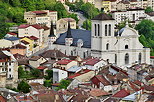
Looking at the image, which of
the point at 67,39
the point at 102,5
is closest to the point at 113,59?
the point at 67,39

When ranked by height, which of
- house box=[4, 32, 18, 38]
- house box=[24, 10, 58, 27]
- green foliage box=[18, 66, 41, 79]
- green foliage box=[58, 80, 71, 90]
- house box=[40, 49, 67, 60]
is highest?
house box=[24, 10, 58, 27]

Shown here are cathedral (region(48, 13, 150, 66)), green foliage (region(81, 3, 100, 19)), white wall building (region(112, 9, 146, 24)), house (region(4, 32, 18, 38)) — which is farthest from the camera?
white wall building (region(112, 9, 146, 24))

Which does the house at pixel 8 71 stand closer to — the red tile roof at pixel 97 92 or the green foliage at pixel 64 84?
the green foliage at pixel 64 84

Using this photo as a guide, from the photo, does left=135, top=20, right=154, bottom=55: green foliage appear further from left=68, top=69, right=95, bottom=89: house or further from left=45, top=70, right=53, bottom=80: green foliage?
left=68, top=69, right=95, bottom=89: house

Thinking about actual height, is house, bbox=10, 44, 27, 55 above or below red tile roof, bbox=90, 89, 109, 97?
above

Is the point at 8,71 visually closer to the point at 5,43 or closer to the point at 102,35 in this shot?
the point at 102,35

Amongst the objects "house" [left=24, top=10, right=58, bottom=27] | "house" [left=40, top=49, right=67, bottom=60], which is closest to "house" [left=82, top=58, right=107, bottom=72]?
"house" [left=40, top=49, right=67, bottom=60]

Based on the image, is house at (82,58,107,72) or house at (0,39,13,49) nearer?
house at (82,58,107,72)

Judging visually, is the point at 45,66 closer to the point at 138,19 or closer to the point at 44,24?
the point at 44,24

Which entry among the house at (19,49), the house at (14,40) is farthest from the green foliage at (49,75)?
the house at (14,40)
